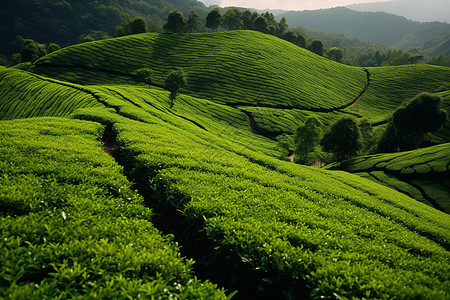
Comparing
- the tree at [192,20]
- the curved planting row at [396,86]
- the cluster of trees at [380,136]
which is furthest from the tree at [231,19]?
the cluster of trees at [380,136]

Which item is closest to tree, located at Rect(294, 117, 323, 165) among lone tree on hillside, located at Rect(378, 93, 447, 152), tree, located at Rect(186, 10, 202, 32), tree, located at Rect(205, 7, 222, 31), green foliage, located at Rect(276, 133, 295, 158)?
green foliage, located at Rect(276, 133, 295, 158)

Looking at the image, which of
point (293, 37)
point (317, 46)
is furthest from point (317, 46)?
point (293, 37)

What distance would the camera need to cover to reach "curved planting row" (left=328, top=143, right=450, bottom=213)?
2927 cm

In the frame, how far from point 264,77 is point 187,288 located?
8680 centimetres

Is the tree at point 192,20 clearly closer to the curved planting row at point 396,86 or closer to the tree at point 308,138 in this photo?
the curved planting row at point 396,86

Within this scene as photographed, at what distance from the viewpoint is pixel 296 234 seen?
6.73m

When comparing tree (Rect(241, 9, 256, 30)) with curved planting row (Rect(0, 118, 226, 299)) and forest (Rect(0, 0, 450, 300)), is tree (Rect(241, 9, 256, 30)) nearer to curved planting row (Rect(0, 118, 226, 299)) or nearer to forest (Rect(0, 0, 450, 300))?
forest (Rect(0, 0, 450, 300))

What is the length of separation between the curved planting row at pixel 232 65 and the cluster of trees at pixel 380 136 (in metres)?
27.6

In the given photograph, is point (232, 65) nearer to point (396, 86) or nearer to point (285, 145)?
point (285, 145)

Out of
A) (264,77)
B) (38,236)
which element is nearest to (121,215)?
(38,236)

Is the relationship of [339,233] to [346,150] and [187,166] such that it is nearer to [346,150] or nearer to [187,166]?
[187,166]

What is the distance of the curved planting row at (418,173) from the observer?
29266mm

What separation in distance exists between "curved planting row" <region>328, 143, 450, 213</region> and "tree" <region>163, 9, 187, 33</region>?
372ft

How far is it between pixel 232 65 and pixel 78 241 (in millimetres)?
90396
